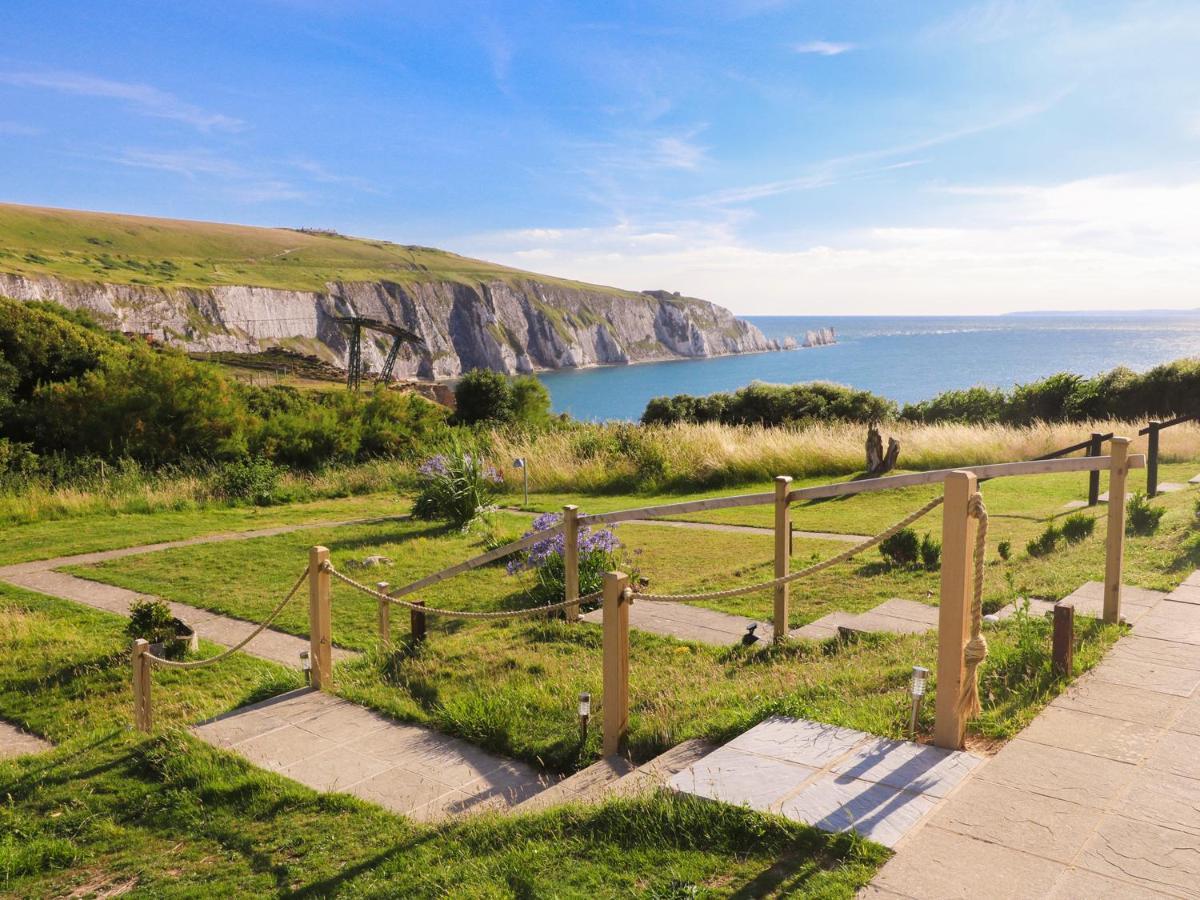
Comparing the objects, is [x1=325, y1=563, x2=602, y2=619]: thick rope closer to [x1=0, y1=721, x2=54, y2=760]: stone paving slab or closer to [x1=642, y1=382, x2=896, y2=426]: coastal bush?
[x1=0, y1=721, x2=54, y2=760]: stone paving slab

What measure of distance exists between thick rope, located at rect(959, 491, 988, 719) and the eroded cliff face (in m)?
48.5

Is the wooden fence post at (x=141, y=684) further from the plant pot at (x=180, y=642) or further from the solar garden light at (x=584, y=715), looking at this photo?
the solar garden light at (x=584, y=715)

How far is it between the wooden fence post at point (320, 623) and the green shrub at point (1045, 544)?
19.9 ft

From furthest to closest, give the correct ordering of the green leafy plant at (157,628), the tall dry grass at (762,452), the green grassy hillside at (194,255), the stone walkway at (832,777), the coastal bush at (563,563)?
the green grassy hillside at (194,255), the tall dry grass at (762,452), the coastal bush at (563,563), the green leafy plant at (157,628), the stone walkway at (832,777)

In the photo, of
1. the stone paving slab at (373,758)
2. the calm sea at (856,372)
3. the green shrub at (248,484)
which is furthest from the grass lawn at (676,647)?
the calm sea at (856,372)

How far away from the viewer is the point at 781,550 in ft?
19.1

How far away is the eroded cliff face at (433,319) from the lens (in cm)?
8400

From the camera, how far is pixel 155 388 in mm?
19344

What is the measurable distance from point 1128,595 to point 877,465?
8971 millimetres

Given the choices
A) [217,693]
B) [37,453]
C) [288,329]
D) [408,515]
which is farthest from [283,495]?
[288,329]

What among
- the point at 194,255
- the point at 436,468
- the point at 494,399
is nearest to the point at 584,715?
the point at 436,468

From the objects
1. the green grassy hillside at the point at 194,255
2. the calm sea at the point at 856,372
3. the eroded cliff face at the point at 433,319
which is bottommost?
the calm sea at the point at 856,372

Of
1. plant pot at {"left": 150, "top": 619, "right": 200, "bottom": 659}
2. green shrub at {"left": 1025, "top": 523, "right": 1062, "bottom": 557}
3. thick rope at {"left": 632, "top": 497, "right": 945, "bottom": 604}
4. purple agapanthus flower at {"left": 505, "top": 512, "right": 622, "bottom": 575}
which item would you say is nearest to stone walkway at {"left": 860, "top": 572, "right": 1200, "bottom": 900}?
thick rope at {"left": 632, "top": 497, "right": 945, "bottom": 604}

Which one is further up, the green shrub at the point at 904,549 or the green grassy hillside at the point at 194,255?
the green grassy hillside at the point at 194,255
